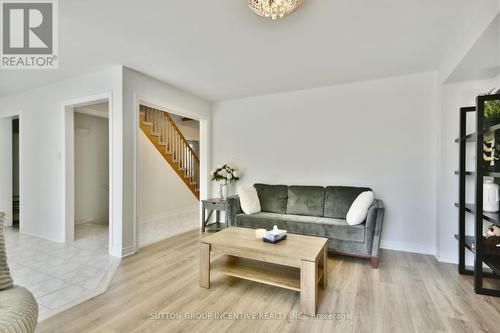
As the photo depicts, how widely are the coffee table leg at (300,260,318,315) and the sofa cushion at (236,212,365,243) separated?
4.08ft

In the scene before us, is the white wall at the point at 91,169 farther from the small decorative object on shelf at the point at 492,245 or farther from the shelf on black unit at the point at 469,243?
the small decorative object on shelf at the point at 492,245

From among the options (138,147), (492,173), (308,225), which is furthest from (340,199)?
(138,147)

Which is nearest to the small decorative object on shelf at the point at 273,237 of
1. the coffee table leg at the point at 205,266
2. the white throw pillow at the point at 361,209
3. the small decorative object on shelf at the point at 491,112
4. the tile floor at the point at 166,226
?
the coffee table leg at the point at 205,266

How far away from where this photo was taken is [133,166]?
3271mm

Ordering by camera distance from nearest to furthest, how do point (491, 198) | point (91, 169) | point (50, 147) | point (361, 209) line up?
1. point (491, 198)
2. point (361, 209)
3. point (50, 147)
4. point (91, 169)

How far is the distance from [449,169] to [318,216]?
172cm

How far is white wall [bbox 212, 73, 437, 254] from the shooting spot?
332cm

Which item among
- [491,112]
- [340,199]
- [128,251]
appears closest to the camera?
[491,112]

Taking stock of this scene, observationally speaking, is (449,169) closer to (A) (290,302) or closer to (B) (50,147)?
(A) (290,302)

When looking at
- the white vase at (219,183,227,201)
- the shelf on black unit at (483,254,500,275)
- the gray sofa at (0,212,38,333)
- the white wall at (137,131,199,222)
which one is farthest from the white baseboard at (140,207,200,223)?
the shelf on black unit at (483,254,500,275)

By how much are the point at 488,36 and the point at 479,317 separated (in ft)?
7.28

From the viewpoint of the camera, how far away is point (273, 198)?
157 inches

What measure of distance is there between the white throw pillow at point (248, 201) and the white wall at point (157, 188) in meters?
1.44

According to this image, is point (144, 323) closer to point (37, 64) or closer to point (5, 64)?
point (37, 64)
